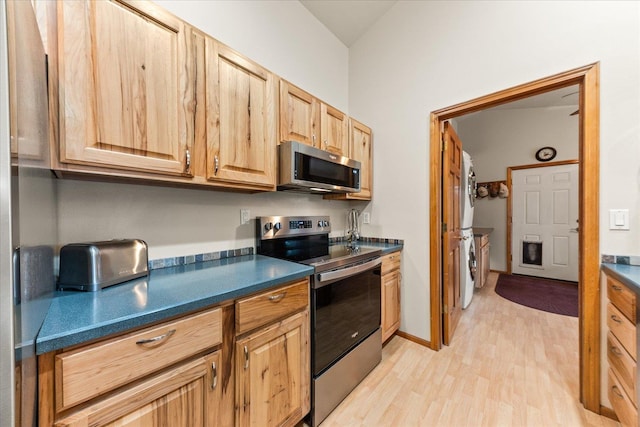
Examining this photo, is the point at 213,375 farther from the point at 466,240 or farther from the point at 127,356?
the point at 466,240

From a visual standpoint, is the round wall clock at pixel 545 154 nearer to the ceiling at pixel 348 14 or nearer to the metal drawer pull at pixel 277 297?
the ceiling at pixel 348 14

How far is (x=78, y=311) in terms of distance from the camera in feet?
2.60

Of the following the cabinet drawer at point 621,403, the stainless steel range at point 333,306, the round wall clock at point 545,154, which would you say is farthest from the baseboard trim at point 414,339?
the round wall clock at point 545,154

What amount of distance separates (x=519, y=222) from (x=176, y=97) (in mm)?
5511

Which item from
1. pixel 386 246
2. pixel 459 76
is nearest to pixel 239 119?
pixel 386 246

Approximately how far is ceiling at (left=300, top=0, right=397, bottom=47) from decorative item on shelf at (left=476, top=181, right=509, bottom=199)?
371cm

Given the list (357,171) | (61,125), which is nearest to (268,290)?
(61,125)

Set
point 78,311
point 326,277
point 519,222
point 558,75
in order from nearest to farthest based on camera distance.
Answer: point 78,311 → point 326,277 → point 558,75 → point 519,222

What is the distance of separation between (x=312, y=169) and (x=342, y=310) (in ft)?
3.16

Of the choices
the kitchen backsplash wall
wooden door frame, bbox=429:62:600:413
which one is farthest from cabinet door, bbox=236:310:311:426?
wooden door frame, bbox=429:62:600:413

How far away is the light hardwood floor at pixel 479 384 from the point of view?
57.4 inches

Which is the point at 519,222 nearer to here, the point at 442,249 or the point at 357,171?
the point at 442,249

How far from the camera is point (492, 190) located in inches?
184

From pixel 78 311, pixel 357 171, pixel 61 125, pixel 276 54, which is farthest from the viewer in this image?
pixel 357 171
